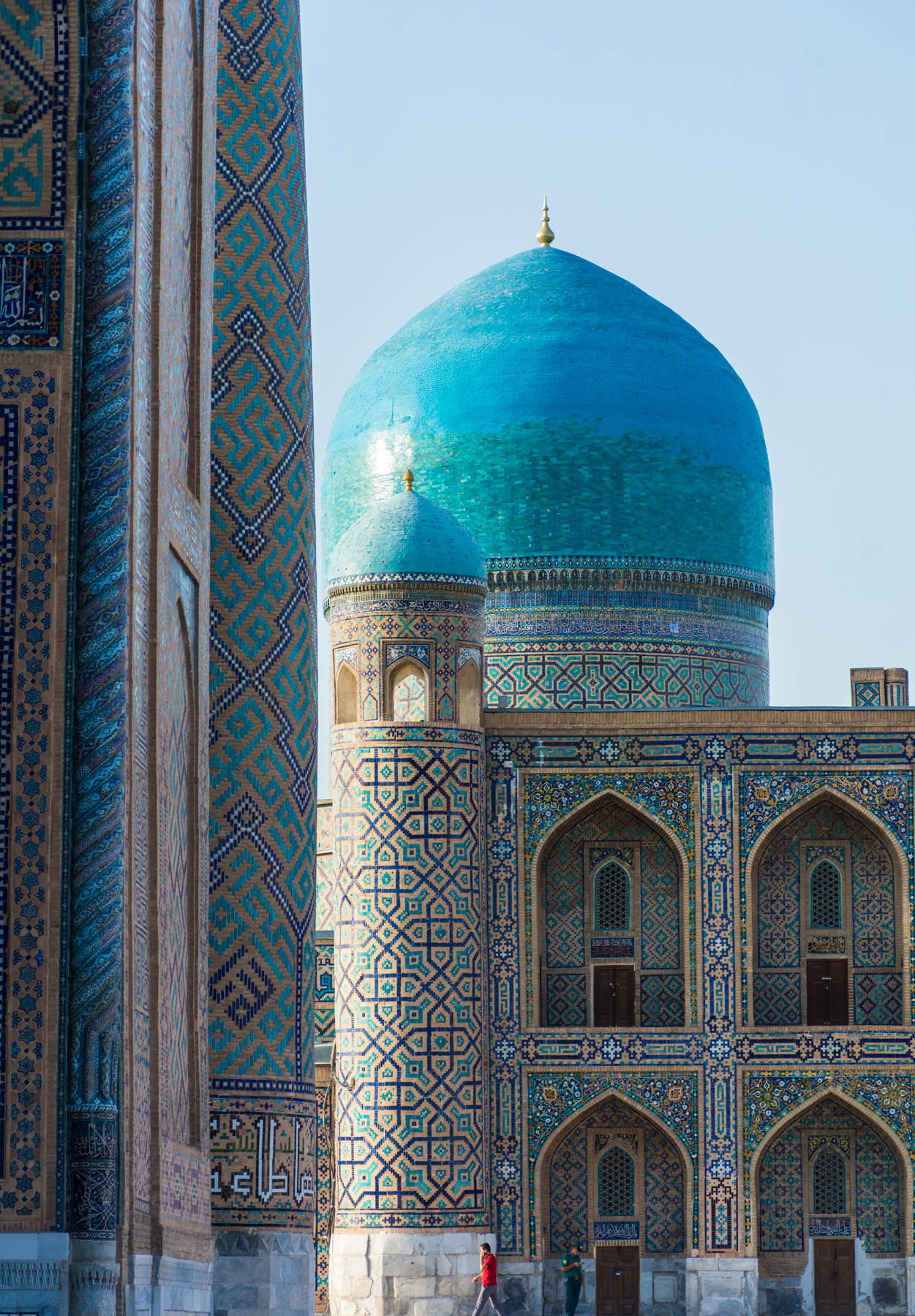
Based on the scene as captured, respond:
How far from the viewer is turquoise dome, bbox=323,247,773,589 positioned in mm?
19672

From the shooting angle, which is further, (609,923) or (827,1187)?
(609,923)

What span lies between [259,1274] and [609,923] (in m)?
9.98

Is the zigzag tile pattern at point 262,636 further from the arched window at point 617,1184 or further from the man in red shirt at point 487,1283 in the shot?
the arched window at point 617,1184

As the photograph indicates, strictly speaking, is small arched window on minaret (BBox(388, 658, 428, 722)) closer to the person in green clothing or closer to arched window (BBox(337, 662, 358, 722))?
arched window (BBox(337, 662, 358, 722))

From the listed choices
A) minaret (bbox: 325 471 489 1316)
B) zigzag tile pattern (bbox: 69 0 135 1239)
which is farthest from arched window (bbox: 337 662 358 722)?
zigzag tile pattern (bbox: 69 0 135 1239)

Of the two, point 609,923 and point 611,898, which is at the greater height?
point 611,898

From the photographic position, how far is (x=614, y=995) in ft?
55.6

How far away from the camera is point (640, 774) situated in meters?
16.8

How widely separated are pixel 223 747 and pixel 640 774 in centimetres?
962

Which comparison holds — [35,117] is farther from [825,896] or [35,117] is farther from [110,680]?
[825,896]

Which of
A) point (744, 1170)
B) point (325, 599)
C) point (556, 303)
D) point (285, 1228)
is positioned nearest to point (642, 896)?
point (744, 1170)

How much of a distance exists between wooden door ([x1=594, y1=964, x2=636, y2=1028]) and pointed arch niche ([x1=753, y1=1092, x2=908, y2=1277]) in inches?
52.0

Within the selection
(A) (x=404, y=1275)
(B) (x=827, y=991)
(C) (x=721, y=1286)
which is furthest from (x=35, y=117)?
(B) (x=827, y=991)

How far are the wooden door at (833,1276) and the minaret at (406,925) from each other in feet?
7.57
